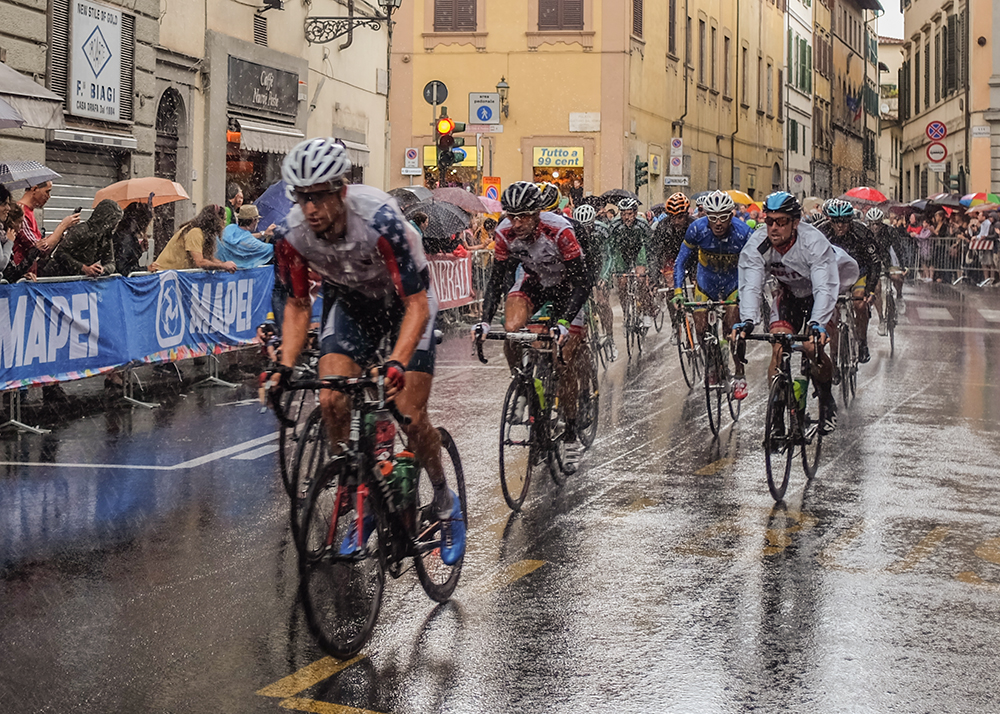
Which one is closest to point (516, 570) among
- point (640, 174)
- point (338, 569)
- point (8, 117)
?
point (338, 569)

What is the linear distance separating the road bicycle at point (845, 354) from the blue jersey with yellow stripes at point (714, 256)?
102 centimetres

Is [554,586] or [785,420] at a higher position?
[785,420]

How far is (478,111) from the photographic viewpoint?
2641 centimetres

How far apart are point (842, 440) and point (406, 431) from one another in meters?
5.94

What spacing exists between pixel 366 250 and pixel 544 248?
3.37 meters

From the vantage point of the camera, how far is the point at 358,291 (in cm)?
588

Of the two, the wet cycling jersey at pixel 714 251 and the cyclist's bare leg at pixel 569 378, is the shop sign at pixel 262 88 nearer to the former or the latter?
the wet cycling jersey at pixel 714 251

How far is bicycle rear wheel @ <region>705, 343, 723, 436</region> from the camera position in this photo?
11.1 meters

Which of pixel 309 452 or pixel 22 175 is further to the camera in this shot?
pixel 22 175

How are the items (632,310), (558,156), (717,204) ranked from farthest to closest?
1. (558,156)
2. (632,310)
3. (717,204)

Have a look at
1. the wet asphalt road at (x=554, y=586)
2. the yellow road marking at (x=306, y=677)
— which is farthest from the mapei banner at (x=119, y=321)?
the yellow road marking at (x=306, y=677)

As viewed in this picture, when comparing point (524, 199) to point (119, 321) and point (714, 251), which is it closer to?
point (714, 251)

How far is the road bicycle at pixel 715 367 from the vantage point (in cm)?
1130

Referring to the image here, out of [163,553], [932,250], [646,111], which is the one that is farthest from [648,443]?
[646,111]
